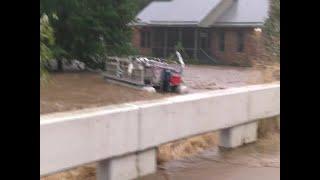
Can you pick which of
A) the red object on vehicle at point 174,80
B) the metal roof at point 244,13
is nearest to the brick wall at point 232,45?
the metal roof at point 244,13

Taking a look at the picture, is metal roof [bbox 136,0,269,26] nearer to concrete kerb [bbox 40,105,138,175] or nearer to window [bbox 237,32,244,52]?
window [bbox 237,32,244,52]

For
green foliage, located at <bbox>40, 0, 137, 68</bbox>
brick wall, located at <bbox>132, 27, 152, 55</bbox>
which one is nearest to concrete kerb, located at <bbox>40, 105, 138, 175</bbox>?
green foliage, located at <bbox>40, 0, 137, 68</bbox>

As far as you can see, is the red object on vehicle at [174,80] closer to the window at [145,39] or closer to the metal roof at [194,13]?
the window at [145,39]

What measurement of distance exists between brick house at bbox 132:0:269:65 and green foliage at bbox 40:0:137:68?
4404mm

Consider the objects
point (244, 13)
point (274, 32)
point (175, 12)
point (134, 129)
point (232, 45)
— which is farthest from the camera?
point (244, 13)

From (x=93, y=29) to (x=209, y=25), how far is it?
10.5 metres

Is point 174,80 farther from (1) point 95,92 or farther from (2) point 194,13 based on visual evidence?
(2) point 194,13

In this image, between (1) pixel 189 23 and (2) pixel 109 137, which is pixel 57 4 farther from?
(2) pixel 109 137

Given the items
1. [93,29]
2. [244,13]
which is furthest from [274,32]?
[244,13]

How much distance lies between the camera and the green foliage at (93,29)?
827 inches

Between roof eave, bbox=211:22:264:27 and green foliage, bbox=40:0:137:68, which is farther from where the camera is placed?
roof eave, bbox=211:22:264:27

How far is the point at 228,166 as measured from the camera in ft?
22.9

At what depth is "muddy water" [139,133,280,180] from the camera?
6.46 metres

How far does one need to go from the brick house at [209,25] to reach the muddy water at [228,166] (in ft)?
60.5
